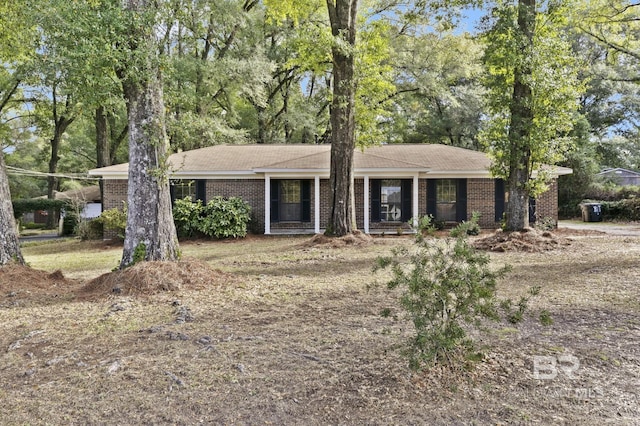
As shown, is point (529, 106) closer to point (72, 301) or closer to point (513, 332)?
point (513, 332)

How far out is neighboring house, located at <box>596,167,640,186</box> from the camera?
2656 centimetres

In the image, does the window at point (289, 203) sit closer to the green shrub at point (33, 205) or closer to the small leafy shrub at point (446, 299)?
the small leafy shrub at point (446, 299)

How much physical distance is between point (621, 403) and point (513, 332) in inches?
54.4

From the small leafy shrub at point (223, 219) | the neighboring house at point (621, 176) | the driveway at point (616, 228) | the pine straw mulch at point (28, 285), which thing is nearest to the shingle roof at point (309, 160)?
the small leafy shrub at point (223, 219)

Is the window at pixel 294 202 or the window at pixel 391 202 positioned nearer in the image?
the window at pixel 294 202

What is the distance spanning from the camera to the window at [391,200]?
16.3 meters

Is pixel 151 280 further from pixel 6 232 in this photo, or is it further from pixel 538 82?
pixel 538 82

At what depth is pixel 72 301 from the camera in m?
5.66

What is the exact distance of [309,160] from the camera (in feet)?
53.1

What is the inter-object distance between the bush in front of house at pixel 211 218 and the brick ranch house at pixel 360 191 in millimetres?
993

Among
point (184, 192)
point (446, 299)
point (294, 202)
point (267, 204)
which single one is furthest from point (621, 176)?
point (446, 299)

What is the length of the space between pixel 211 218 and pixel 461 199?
29.9ft

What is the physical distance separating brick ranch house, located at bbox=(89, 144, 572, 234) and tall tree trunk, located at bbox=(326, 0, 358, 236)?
304 cm

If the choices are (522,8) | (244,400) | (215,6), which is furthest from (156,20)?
(215,6)
